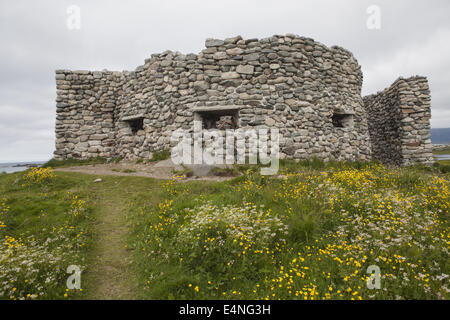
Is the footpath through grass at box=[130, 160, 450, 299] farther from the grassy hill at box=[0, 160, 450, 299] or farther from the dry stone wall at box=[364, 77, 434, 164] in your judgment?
the dry stone wall at box=[364, 77, 434, 164]

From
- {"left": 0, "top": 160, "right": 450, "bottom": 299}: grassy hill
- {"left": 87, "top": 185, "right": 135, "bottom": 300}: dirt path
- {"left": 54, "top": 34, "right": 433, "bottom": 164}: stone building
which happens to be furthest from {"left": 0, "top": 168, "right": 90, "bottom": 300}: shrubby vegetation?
{"left": 54, "top": 34, "right": 433, "bottom": 164}: stone building

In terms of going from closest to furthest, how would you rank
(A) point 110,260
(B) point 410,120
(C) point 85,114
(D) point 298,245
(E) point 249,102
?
(D) point 298,245 → (A) point 110,260 → (E) point 249,102 → (B) point 410,120 → (C) point 85,114

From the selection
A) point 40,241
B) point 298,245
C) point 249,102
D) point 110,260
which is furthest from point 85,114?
point 298,245

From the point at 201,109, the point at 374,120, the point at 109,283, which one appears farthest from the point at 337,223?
the point at 374,120

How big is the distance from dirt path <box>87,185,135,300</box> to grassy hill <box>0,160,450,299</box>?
2 centimetres

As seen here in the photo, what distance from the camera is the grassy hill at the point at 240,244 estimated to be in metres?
3.21

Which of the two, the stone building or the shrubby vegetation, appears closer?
the shrubby vegetation

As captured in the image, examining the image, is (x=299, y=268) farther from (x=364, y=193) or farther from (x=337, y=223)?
(x=364, y=193)

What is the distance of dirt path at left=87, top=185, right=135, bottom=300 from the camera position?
11.5ft

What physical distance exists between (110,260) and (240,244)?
255 centimetres

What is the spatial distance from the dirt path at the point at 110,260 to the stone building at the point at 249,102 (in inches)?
243

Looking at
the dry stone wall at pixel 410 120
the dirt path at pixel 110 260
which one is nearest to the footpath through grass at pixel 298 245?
the dirt path at pixel 110 260

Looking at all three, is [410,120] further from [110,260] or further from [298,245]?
[110,260]

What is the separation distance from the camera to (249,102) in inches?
414
